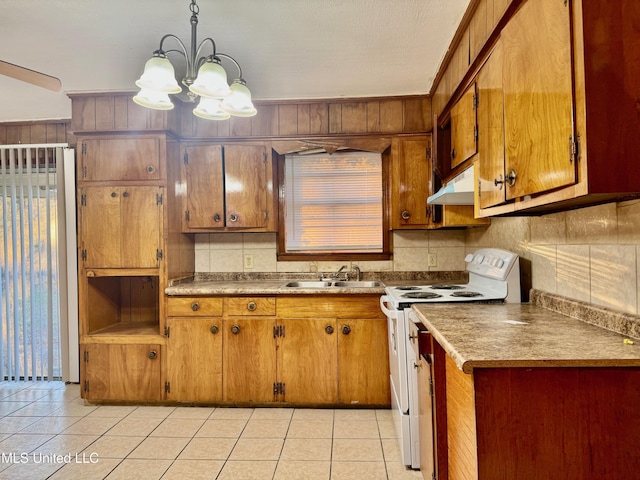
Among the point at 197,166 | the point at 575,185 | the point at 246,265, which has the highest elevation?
the point at 197,166

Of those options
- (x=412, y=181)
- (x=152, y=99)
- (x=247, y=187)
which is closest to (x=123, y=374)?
(x=247, y=187)

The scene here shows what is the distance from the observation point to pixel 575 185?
1.11 meters

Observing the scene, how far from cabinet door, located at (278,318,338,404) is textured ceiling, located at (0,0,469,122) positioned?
1.74 metres

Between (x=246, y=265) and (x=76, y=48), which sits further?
(x=246, y=265)

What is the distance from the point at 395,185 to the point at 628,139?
2.09 metres

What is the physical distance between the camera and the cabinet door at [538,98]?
114 cm

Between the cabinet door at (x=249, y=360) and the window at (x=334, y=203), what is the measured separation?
0.83m

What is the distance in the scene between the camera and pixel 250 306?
2873mm

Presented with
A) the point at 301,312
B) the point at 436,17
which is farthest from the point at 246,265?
the point at 436,17

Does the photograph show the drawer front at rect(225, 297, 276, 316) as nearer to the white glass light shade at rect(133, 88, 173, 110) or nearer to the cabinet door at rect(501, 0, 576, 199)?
the white glass light shade at rect(133, 88, 173, 110)

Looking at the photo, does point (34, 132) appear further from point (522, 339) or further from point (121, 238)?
point (522, 339)

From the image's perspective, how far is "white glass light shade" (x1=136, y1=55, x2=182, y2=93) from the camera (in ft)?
5.85

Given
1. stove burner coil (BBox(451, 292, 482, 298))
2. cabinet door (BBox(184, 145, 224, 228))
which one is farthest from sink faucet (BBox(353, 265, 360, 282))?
cabinet door (BBox(184, 145, 224, 228))

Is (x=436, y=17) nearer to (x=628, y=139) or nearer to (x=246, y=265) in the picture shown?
(x=628, y=139)
